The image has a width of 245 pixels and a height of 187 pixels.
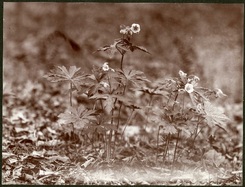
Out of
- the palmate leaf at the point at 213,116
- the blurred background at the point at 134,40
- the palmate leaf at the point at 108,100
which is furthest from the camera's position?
the blurred background at the point at 134,40

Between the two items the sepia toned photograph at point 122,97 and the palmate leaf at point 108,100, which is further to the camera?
the sepia toned photograph at point 122,97

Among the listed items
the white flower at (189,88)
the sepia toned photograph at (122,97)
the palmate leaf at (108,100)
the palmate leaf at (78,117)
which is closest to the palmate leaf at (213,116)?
the sepia toned photograph at (122,97)

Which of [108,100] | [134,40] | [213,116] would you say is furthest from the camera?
[134,40]

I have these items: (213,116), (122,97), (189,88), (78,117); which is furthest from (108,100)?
(213,116)

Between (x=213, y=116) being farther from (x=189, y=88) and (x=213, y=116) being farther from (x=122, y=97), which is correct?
(x=122, y=97)

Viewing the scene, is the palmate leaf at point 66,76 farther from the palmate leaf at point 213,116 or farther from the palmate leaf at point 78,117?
the palmate leaf at point 213,116

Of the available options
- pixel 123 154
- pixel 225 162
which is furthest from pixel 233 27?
pixel 123 154

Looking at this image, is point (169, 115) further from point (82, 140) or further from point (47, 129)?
point (47, 129)

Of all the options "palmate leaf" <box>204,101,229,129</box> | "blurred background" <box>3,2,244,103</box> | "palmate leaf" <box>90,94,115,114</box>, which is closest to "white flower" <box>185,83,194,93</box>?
"palmate leaf" <box>204,101,229,129</box>
